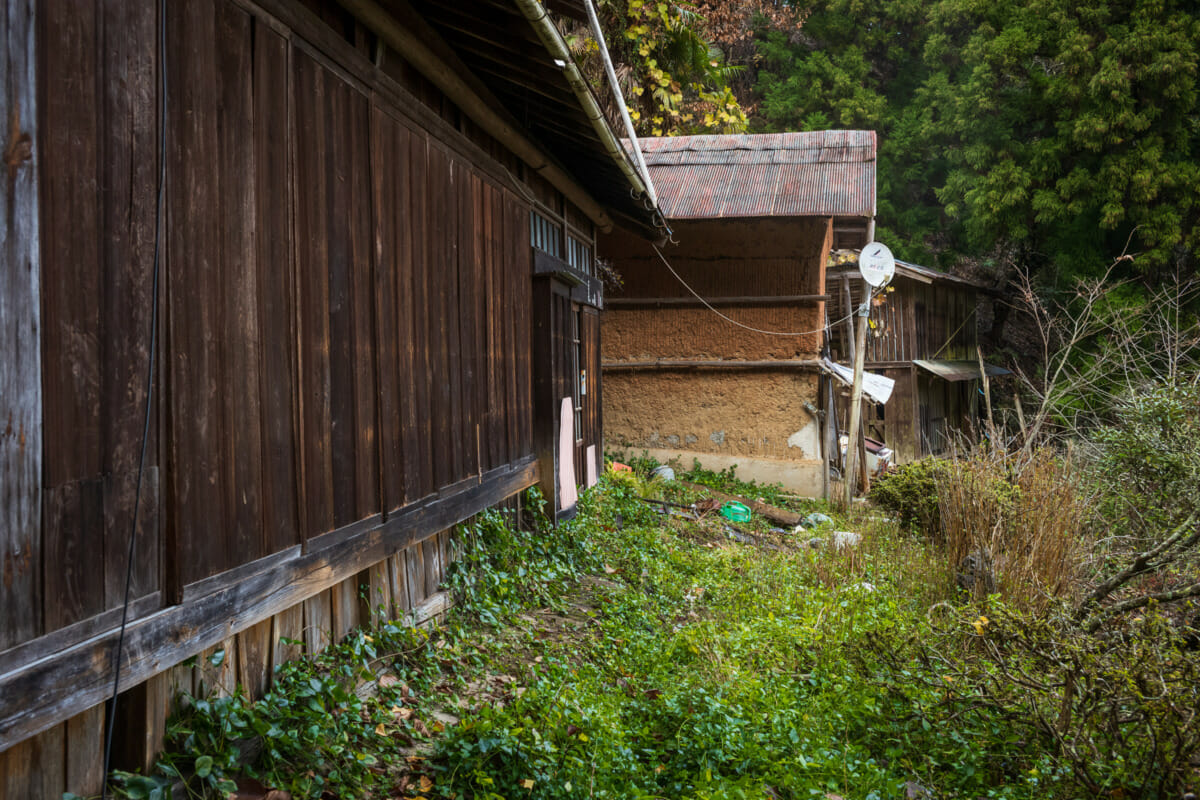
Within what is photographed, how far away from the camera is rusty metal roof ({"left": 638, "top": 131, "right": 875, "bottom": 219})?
11109 mm

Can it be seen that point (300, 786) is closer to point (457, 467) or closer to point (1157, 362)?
point (457, 467)

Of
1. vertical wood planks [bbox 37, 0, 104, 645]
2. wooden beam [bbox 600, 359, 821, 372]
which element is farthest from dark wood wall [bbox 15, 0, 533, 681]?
wooden beam [bbox 600, 359, 821, 372]

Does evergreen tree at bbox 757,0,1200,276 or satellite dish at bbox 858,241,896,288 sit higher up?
evergreen tree at bbox 757,0,1200,276

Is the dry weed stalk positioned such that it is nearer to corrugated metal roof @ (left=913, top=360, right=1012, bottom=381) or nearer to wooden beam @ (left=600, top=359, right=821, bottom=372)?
wooden beam @ (left=600, top=359, right=821, bottom=372)

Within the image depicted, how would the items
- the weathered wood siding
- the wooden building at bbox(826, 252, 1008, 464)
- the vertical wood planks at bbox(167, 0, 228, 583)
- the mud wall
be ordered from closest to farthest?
the weathered wood siding
the vertical wood planks at bbox(167, 0, 228, 583)
the mud wall
the wooden building at bbox(826, 252, 1008, 464)

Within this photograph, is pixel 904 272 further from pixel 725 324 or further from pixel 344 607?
pixel 344 607

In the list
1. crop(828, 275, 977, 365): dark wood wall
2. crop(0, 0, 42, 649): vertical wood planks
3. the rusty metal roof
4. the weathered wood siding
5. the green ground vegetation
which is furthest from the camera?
crop(828, 275, 977, 365): dark wood wall

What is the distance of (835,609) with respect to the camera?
5.96 m

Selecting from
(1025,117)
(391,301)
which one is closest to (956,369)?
(1025,117)

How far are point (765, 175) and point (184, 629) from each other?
10.6 m

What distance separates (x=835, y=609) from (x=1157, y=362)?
544 inches

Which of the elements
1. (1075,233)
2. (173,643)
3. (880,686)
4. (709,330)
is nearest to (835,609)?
(880,686)

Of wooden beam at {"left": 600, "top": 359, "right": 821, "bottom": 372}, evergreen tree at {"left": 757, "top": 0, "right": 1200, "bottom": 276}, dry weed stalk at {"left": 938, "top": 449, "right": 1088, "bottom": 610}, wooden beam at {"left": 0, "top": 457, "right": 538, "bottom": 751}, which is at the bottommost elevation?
dry weed stalk at {"left": 938, "top": 449, "right": 1088, "bottom": 610}

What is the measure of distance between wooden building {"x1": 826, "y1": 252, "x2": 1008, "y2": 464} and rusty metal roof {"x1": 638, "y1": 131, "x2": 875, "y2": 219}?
546 cm
